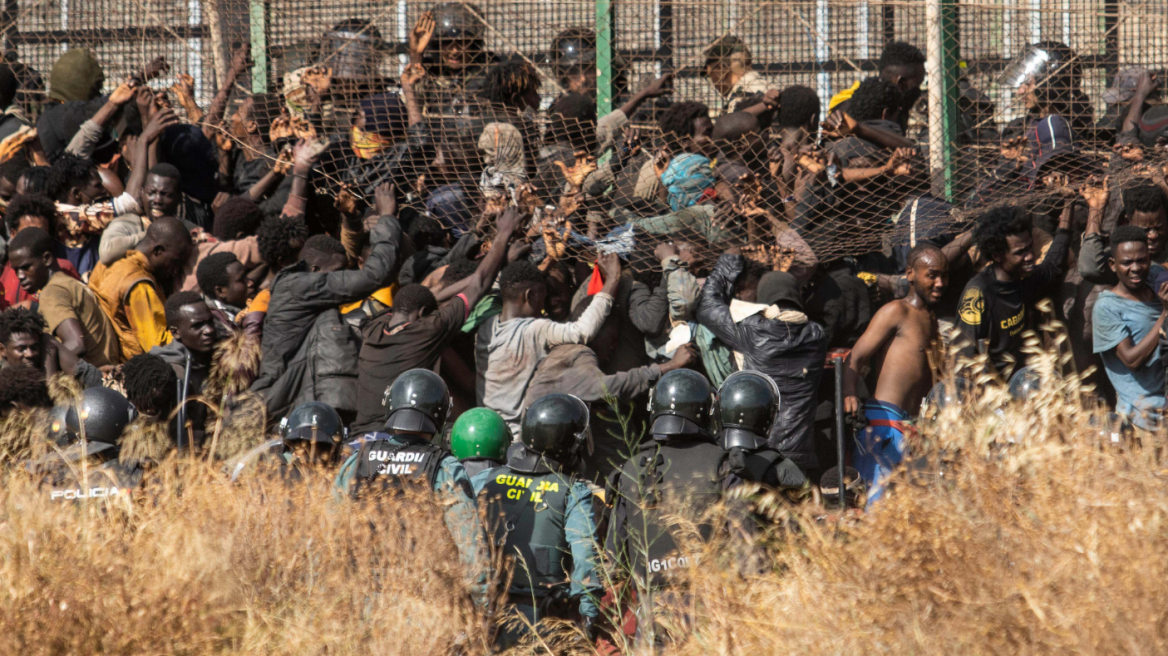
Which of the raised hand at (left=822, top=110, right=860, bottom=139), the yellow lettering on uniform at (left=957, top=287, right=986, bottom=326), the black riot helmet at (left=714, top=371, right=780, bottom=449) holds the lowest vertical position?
the black riot helmet at (left=714, top=371, right=780, bottom=449)

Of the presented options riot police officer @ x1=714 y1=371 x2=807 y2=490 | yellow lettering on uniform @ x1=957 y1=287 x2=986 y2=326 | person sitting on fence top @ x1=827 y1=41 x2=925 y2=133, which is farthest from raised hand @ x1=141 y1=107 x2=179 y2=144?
yellow lettering on uniform @ x1=957 y1=287 x2=986 y2=326

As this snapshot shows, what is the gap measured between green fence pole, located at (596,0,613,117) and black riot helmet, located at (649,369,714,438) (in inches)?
147

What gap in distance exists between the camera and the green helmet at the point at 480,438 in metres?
6.26

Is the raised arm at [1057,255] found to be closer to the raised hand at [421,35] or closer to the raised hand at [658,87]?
the raised hand at [658,87]

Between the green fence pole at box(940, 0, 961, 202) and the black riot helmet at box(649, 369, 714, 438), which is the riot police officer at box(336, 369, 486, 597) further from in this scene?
the green fence pole at box(940, 0, 961, 202)

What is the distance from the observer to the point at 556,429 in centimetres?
589

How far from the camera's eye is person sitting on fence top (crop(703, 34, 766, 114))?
9.51 meters

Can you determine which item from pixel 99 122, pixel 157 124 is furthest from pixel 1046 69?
pixel 99 122

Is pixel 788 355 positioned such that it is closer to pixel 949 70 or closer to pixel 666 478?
pixel 666 478

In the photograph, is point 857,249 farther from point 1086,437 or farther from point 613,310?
point 1086,437

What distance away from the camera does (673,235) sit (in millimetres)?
7848

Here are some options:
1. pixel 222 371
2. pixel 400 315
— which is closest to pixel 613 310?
pixel 400 315

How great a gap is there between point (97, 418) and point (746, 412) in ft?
9.76

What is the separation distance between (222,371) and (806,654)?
4359mm
